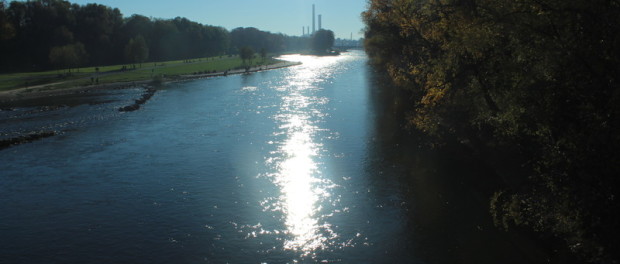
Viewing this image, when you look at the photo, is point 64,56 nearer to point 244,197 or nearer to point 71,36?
point 71,36

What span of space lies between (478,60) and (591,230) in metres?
8.25

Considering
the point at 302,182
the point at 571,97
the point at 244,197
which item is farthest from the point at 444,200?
the point at 571,97

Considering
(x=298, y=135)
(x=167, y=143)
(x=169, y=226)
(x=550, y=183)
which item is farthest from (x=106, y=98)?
(x=550, y=183)

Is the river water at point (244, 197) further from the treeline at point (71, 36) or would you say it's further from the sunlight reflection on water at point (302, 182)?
the treeline at point (71, 36)

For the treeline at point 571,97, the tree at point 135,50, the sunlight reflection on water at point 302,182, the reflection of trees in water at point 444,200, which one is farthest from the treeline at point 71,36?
the treeline at point 571,97

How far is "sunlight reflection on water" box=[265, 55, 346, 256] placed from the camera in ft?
58.5

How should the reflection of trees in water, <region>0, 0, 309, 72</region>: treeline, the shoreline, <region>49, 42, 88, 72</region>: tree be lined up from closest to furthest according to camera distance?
the reflection of trees in water, the shoreline, <region>49, 42, 88, 72</region>: tree, <region>0, 0, 309, 72</region>: treeline

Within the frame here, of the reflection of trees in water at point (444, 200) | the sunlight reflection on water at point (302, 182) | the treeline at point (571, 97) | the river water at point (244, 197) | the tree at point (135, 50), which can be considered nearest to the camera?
the treeline at point (571, 97)

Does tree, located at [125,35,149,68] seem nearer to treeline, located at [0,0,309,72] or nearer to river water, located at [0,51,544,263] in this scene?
treeline, located at [0,0,309,72]

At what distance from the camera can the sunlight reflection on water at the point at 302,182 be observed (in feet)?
58.5

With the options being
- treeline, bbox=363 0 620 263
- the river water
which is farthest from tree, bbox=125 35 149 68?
treeline, bbox=363 0 620 263

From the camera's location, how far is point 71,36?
103500mm

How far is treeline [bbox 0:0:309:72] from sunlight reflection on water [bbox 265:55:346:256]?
69811 mm

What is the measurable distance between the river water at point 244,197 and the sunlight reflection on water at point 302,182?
0.29 feet
